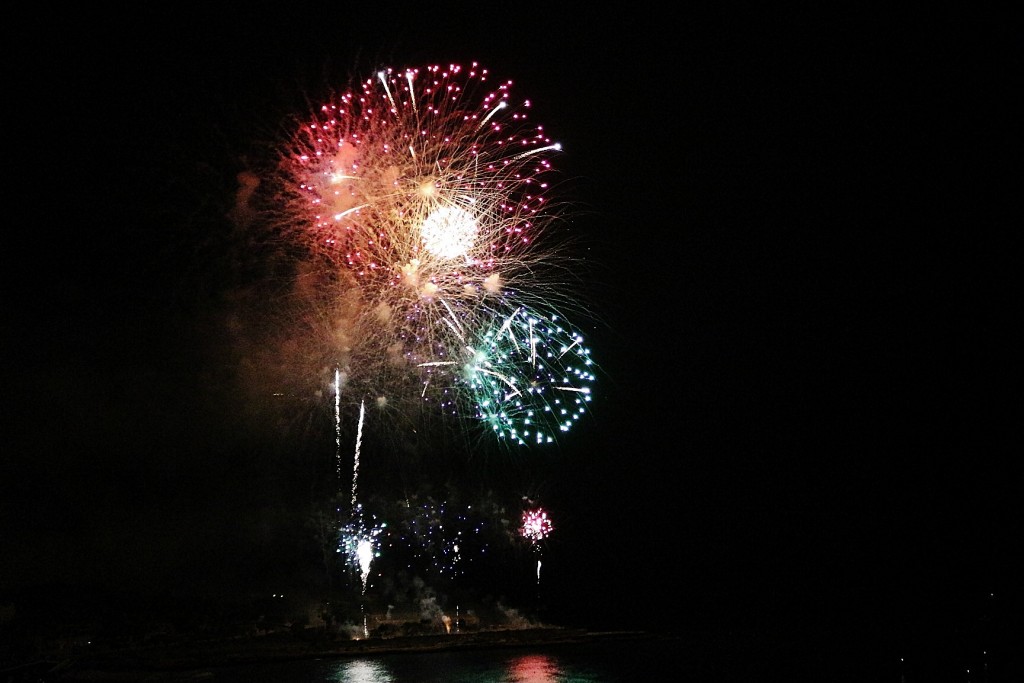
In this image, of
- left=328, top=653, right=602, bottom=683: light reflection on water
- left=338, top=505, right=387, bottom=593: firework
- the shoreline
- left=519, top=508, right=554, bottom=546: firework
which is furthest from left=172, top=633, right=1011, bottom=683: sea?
left=519, top=508, right=554, bottom=546: firework

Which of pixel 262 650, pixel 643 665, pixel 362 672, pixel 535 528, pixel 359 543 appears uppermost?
pixel 535 528

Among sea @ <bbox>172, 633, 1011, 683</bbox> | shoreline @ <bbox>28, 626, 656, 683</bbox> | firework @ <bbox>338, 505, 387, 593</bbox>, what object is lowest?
sea @ <bbox>172, 633, 1011, 683</bbox>

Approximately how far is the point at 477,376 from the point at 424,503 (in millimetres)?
17742

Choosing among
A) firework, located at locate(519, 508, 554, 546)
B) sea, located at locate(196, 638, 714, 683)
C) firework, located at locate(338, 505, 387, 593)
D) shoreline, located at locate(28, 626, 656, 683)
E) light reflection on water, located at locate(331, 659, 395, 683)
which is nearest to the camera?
sea, located at locate(196, 638, 714, 683)

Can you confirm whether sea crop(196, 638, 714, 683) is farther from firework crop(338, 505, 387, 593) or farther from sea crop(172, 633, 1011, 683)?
firework crop(338, 505, 387, 593)

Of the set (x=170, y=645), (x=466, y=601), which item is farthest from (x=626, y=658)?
(x=466, y=601)

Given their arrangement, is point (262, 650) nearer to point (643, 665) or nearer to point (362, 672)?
point (362, 672)

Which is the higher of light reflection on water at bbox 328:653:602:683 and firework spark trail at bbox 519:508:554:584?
firework spark trail at bbox 519:508:554:584

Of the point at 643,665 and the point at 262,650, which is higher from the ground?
the point at 262,650

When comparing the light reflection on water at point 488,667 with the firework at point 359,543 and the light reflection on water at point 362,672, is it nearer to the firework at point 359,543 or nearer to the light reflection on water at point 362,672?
the light reflection on water at point 362,672

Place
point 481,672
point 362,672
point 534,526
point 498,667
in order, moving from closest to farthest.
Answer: point 481,672
point 362,672
point 498,667
point 534,526

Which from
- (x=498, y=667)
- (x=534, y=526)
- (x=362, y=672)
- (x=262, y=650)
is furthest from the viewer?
(x=534, y=526)

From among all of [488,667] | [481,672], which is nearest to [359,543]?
[488,667]

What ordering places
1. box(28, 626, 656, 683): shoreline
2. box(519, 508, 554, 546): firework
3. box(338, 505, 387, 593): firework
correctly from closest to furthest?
box(28, 626, 656, 683): shoreline
box(338, 505, 387, 593): firework
box(519, 508, 554, 546): firework
